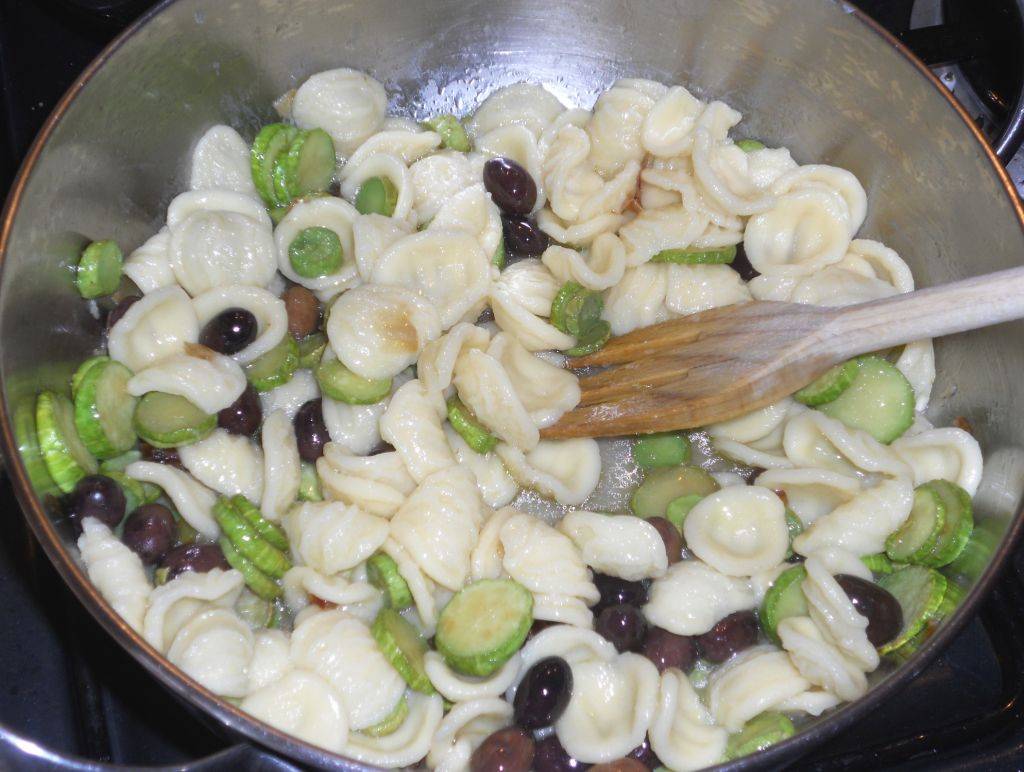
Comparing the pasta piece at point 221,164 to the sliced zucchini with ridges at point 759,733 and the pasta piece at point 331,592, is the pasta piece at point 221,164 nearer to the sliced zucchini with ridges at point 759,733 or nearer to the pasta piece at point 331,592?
the pasta piece at point 331,592

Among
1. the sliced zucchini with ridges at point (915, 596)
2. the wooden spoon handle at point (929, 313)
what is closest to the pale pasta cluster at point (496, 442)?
the sliced zucchini with ridges at point (915, 596)

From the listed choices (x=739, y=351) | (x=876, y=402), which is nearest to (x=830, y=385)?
(x=876, y=402)

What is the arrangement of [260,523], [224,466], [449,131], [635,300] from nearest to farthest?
[260,523], [224,466], [635,300], [449,131]

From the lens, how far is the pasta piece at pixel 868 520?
2.68 metres

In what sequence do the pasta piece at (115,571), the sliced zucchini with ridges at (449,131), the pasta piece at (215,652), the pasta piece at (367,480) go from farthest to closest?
the sliced zucchini with ridges at (449,131) → the pasta piece at (367,480) → the pasta piece at (115,571) → the pasta piece at (215,652)

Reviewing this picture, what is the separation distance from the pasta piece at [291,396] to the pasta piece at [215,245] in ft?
1.10

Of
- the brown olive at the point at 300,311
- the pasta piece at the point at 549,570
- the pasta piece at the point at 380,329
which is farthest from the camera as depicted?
the brown olive at the point at 300,311

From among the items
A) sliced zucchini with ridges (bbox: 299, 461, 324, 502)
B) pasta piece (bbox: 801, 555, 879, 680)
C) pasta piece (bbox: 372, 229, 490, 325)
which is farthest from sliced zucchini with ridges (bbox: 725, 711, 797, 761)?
pasta piece (bbox: 372, 229, 490, 325)

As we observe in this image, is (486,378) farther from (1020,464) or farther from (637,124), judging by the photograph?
(1020,464)

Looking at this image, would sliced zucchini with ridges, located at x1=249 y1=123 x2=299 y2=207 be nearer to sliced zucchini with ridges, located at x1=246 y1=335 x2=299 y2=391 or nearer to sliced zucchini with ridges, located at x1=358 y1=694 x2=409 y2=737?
sliced zucchini with ridges, located at x1=246 y1=335 x2=299 y2=391

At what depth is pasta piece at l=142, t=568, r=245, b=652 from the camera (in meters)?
2.35

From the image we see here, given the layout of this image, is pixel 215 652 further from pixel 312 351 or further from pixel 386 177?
pixel 386 177

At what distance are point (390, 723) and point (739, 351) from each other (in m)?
1.41

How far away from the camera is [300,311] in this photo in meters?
3.06
